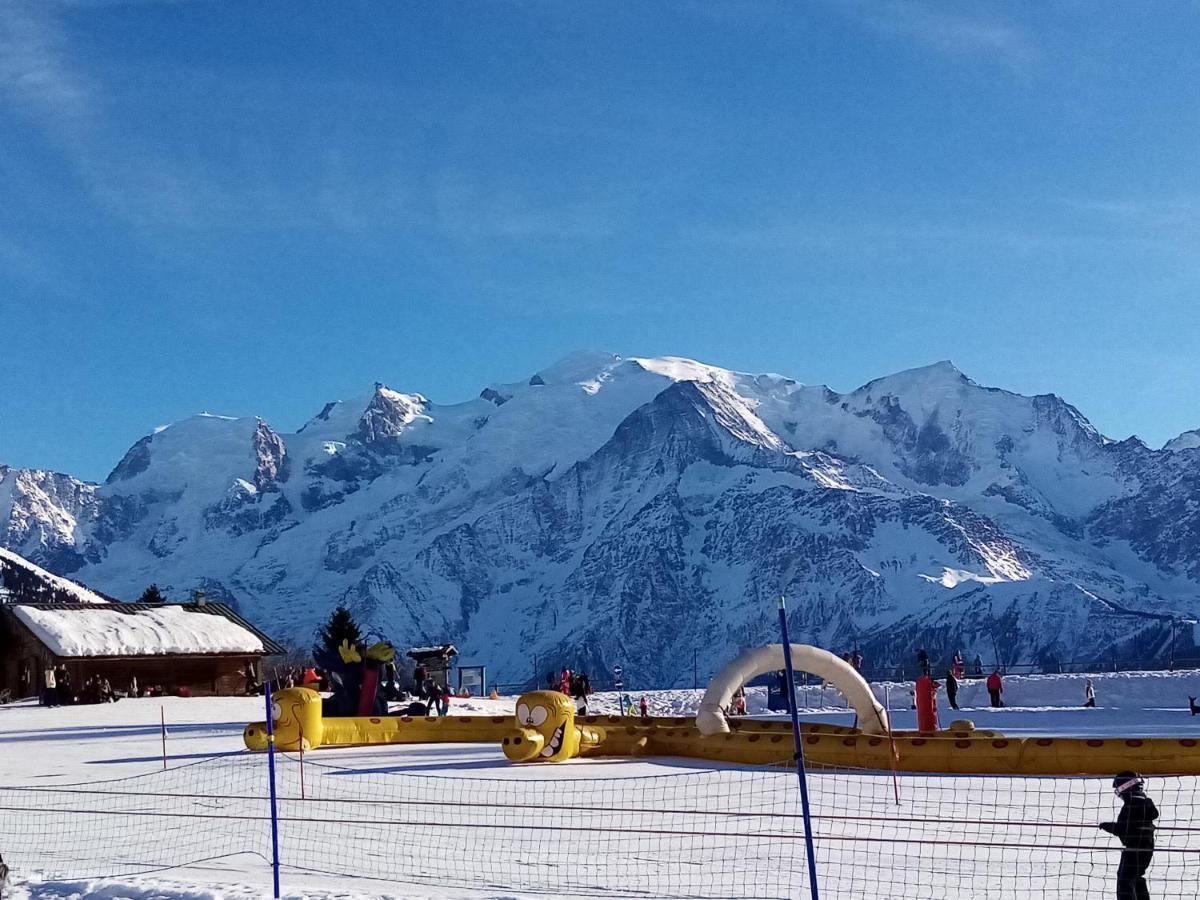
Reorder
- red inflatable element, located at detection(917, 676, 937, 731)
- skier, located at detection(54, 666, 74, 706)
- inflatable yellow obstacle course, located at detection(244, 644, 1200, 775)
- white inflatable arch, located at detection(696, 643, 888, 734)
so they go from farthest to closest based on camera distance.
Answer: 1. skier, located at detection(54, 666, 74, 706)
2. red inflatable element, located at detection(917, 676, 937, 731)
3. white inflatable arch, located at detection(696, 643, 888, 734)
4. inflatable yellow obstacle course, located at detection(244, 644, 1200, 775)

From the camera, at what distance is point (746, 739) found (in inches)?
961

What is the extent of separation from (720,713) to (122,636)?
31.2 m

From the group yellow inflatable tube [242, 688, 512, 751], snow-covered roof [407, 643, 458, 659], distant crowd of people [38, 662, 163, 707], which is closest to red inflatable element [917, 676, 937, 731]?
yellow inflatable tube [242, 688, 512, 751]

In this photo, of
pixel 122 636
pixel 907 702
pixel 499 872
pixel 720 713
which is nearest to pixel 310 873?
pixel 499 872

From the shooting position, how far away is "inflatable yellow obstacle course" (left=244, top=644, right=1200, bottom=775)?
861 inches

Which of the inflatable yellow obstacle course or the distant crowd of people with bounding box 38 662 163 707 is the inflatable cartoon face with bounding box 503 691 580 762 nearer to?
the inflatable yellow obstacle course

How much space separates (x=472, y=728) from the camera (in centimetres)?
2970

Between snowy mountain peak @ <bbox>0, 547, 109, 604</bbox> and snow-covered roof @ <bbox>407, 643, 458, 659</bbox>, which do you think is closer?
snow-covered roof @ <bbox>407, 643, 458, 659</bbox>

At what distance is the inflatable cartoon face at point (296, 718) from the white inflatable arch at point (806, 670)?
7116 millimetres

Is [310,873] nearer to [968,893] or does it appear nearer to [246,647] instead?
[968,893]

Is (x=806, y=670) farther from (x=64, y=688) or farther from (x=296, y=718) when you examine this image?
(x=64, y=688)

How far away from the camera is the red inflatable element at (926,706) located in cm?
2809

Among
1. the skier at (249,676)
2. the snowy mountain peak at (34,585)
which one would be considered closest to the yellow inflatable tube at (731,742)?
the skier at (249,676)

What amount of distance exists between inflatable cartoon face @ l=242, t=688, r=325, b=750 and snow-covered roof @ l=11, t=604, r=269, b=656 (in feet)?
79.5
